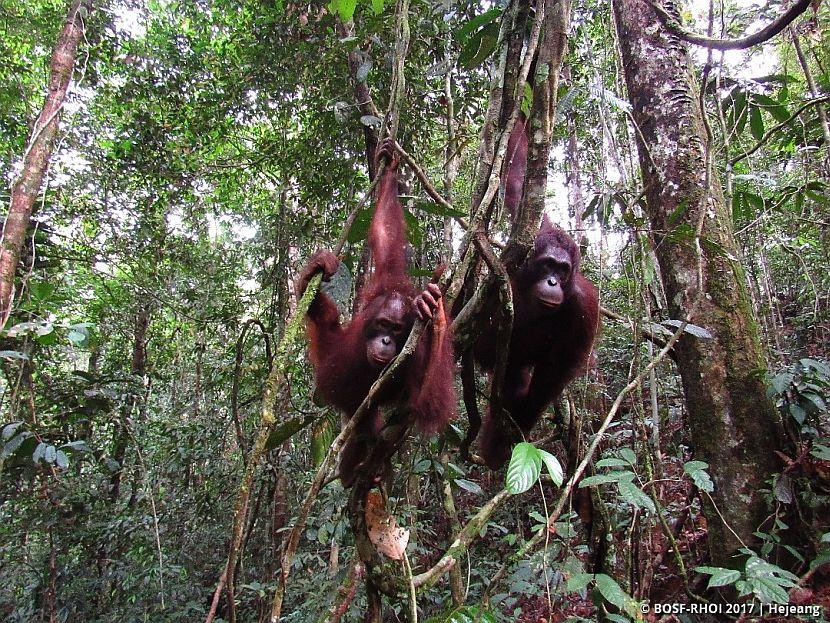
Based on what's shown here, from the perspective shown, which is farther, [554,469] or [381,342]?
[381,342]

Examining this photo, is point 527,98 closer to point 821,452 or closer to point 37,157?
point 821,452

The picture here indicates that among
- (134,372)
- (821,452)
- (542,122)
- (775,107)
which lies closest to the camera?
(542,122)

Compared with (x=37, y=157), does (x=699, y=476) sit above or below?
below

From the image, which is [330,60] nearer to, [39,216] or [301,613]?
[39,216]

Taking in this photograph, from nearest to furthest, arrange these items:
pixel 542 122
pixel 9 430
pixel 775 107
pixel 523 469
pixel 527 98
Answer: pixel 523 469, pixel 542 122, pixel 527 98, pixel 775 107, pixel 9 430

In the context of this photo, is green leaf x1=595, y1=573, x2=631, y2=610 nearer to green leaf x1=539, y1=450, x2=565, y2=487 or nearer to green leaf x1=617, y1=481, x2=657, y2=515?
green leaf x1=617, y1=481, x2=657, y2=515

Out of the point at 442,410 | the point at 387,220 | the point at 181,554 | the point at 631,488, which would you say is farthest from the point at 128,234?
the point at 631,488

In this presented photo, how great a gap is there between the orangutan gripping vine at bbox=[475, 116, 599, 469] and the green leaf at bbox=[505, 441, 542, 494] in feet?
3.10

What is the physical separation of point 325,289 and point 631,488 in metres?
1.62

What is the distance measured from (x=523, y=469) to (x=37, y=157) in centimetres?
411

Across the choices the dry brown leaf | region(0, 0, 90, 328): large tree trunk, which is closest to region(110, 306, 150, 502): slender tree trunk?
region(0, 0, 90, 328): large tree trunk

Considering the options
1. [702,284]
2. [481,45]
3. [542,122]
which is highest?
[481,45]

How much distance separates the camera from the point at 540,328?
2.71 meters

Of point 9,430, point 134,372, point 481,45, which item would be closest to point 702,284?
point 481,45
